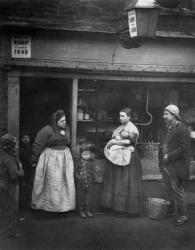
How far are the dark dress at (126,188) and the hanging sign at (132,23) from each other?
2.25 meters

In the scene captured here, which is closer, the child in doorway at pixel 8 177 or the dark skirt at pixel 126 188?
the child in doorway at pixel 8 177

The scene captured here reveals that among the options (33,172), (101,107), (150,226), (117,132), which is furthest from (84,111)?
(150,226)

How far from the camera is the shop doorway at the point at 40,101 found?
852 centimetres

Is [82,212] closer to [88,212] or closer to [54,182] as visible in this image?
[88,212]

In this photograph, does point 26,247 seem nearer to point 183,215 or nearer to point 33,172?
point 33,172

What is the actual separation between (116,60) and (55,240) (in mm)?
3748

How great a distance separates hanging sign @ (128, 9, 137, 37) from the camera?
688 centimetres

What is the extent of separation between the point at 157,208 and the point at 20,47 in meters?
3.96

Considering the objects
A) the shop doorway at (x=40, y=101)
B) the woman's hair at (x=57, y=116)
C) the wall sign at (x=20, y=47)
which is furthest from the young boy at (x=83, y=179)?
the wall sign at (x=20, y=47)

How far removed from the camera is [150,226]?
728cm

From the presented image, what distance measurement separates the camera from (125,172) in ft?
25.2

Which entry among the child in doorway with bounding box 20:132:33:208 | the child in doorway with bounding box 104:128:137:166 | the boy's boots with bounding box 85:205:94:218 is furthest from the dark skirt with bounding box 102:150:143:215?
the child in doorway with bounding box 20:132:33:208

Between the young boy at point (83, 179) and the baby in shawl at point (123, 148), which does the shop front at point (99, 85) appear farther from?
the baby in shawl at point (123, 148)

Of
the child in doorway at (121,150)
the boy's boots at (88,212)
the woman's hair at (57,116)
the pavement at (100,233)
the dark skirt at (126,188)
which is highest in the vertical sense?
the woman's hair at (57,116)
